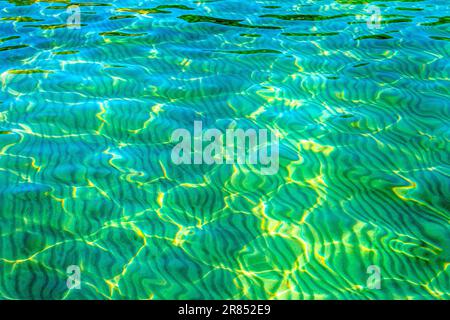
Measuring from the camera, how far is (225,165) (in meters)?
4.42

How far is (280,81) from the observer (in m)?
5.68

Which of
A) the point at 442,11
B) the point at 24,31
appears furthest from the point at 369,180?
the point at 24,31
